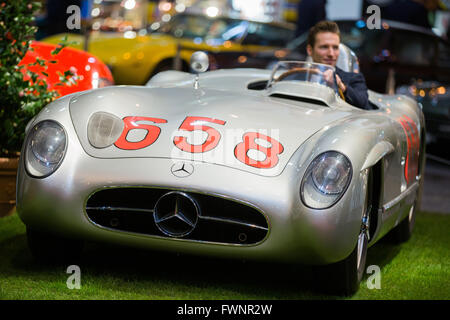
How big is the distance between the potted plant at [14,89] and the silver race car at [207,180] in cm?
138

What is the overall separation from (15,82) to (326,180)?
260 cm

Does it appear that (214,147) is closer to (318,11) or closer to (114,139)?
(114,139)

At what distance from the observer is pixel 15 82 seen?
538cm

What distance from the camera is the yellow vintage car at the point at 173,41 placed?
35.6 ft

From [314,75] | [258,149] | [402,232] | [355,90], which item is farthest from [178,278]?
[402,232]

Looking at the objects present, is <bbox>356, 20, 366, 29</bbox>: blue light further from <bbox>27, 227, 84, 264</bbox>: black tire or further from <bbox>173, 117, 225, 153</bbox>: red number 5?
<bbox>27, 227, 84, 264</bbox>: black tire

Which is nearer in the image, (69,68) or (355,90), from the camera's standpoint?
(355,90)

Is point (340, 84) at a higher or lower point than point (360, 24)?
higher

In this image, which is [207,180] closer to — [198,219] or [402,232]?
[198,219]

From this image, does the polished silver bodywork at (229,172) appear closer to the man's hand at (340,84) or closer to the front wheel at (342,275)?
the front wheel at (342,275)

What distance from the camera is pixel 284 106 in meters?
4.23

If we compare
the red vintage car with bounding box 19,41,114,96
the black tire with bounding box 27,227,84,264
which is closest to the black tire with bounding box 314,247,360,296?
the black tire with bounding box 27,227,84,264

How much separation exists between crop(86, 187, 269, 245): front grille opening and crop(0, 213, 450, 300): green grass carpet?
10.6 inches

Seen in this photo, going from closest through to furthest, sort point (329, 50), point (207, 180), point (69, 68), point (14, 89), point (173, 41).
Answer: point (207, 180)
point (329, 50)
point (14, 89)
point (69, 68)
point (173, 41)
